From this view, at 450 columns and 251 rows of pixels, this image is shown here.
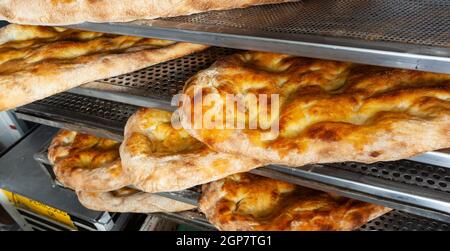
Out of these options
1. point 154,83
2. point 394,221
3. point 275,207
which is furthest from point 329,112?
point 154,83

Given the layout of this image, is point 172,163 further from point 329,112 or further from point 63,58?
point 63,58

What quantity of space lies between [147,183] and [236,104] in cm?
49

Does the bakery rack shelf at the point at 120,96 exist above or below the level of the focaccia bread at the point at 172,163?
above

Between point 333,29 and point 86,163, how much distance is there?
152cm

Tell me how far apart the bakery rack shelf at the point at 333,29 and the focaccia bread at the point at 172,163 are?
0.47 meters

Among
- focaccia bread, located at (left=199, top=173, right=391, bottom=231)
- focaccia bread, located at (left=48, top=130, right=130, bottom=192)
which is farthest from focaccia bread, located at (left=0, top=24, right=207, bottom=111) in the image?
focaccia bread, located at (left=199, top=173, right=391, bottom=231)

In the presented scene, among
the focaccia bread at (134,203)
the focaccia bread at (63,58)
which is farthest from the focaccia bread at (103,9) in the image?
the focaccia bread at (134,203)

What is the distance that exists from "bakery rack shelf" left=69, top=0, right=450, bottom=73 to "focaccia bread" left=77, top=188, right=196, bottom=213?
100 cm

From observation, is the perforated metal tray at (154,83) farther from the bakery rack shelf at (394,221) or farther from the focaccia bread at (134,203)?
the focaccia bread at (134,203)

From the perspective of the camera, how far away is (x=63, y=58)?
186cm

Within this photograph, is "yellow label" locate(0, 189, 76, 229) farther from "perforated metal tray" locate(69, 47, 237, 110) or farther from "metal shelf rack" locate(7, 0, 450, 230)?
"perforated metal tray" locate(69, 47, 237, 110)

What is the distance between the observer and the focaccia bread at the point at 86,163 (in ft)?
6.41
